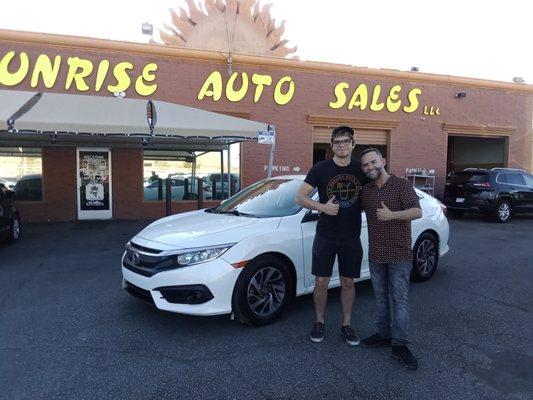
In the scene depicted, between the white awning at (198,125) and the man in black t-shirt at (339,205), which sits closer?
the man in black t-shirt at (339,205)

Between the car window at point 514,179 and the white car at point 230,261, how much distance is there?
10086mm

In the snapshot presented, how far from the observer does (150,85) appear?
40.6 ft

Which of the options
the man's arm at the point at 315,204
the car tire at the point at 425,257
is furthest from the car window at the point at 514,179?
the man's arm at the point at 315,204

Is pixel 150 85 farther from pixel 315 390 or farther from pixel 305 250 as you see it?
pixel 315 390

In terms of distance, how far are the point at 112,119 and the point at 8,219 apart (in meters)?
2.79

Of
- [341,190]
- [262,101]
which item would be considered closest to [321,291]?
[341,190]

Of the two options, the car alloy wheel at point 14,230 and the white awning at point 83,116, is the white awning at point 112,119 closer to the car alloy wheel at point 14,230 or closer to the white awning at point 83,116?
the white awning at point 83,116

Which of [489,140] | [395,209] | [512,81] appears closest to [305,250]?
[395,209]

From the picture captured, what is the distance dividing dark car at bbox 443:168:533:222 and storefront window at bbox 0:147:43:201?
12.0m

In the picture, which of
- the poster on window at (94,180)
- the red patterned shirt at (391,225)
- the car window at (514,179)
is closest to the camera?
the red patterned shirt at (391,225)

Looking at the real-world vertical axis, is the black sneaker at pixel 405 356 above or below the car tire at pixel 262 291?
below

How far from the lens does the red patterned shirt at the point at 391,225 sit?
3605mm

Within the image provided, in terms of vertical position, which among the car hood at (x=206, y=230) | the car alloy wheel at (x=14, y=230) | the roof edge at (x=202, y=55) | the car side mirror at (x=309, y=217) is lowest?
the car alloy wheel at (x=14, y=230)

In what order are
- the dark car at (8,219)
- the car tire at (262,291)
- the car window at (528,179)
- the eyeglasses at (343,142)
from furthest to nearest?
the car window at (528,179)
the dark car at (8,219)
the car tire at (262,291)
the eyeglasses at (343,142)
